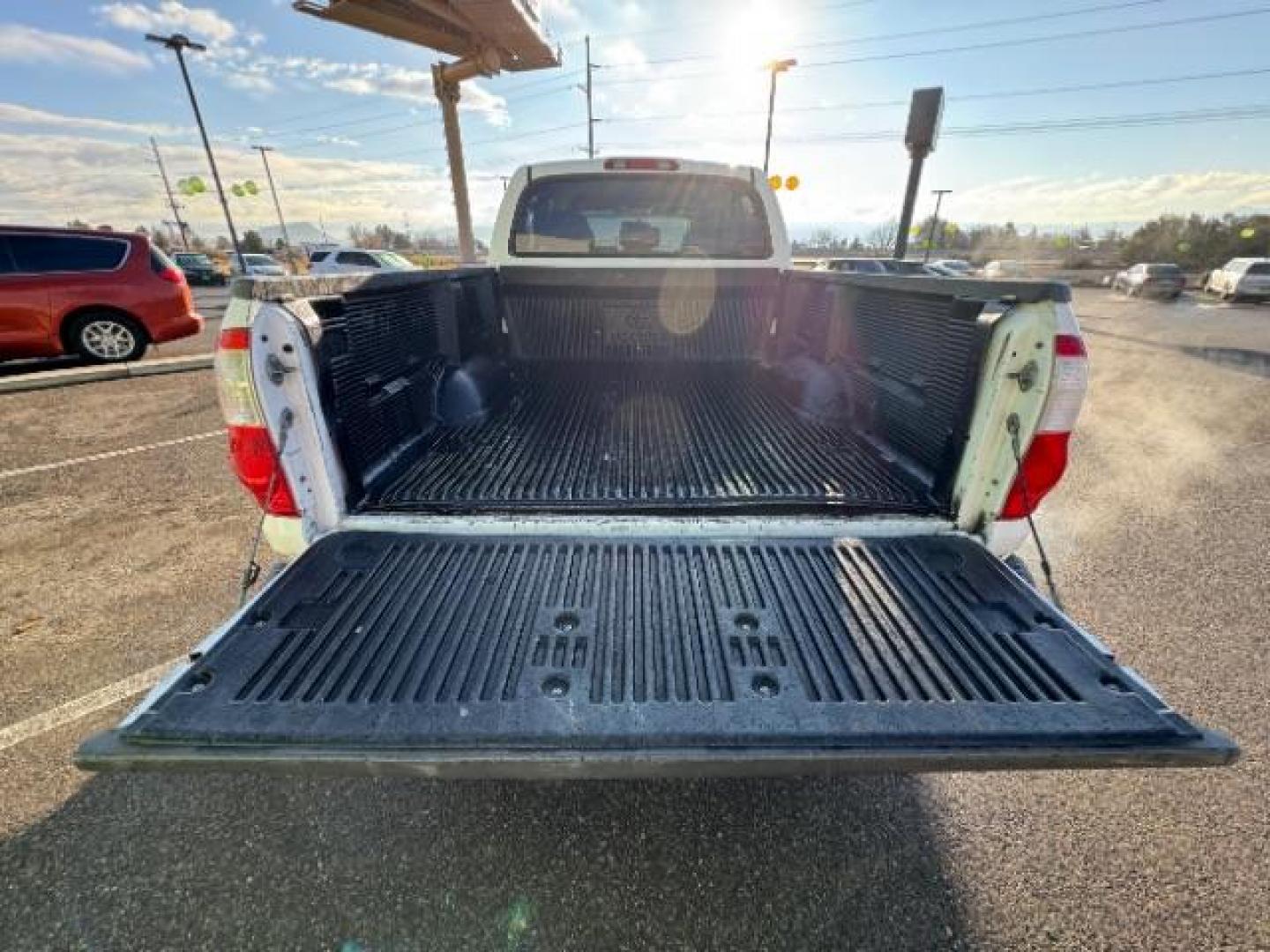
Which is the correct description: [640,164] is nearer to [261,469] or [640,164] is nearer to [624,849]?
[261,469]

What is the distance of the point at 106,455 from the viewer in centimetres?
525

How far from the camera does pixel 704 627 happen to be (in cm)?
163

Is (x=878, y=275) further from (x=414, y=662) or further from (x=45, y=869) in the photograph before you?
(x=45, y=869)

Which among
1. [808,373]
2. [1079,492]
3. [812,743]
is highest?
[808,373]

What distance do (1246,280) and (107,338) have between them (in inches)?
1343

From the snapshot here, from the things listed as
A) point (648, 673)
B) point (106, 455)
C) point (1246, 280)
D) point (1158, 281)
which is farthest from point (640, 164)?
point (1158, 281)

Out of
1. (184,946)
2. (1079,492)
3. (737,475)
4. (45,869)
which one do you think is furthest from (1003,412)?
(1079,492)

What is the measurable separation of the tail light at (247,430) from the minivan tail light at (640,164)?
9.83ft

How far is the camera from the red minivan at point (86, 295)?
25.4ft

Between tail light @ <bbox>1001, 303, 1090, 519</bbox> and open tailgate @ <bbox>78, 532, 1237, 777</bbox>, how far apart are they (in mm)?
Answer: 254

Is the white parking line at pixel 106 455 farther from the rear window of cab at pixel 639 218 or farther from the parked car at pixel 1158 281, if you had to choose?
the parked car at pixel 1158 281

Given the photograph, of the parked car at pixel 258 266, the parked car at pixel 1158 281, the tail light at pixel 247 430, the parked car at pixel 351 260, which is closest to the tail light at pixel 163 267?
the parked car at pixel 351 260

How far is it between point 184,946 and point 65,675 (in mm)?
1779

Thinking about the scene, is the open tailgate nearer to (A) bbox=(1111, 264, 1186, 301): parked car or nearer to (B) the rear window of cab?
(B) the rear window of cab
